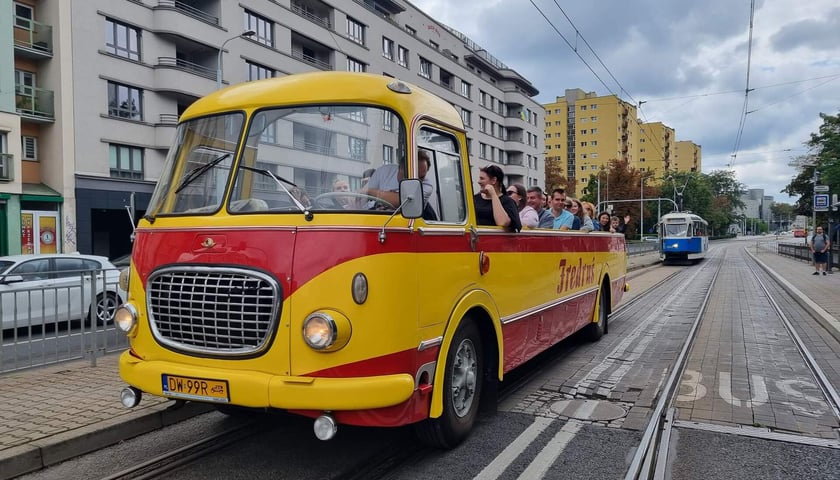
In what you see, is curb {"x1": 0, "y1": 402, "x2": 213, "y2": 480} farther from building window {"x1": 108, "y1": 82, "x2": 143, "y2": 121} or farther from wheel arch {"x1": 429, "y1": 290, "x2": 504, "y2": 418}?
building window {"x1": 108, "y1": 82, "x2": 143, "y2": 121}

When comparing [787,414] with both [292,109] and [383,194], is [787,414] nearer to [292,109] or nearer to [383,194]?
[383,194]

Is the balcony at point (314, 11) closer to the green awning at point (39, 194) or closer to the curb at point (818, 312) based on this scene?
the green awning at point (39, 194)

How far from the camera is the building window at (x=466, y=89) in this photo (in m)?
57.6

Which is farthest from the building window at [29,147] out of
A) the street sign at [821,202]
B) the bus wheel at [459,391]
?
the street sign at [821,202]

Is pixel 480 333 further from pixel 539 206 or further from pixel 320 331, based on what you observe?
pixel 539 206

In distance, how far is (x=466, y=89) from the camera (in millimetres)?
58594

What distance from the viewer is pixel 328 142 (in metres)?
4.33

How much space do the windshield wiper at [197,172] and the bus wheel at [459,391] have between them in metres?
2.14

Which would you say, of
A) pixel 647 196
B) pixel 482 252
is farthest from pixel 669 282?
pixel 647 196

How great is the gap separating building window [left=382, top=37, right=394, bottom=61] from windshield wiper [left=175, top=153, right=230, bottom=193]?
41520 mm

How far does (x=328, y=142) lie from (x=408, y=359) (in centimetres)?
160

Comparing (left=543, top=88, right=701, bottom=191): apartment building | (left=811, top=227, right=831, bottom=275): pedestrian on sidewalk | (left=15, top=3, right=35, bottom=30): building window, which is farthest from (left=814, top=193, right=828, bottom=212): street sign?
(left=543, top=88, right=701, bottom=191): apartment building

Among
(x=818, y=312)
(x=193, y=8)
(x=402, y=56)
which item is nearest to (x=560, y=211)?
(x=818, y=312)

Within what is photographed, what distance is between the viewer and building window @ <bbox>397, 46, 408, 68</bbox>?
4672 cm
